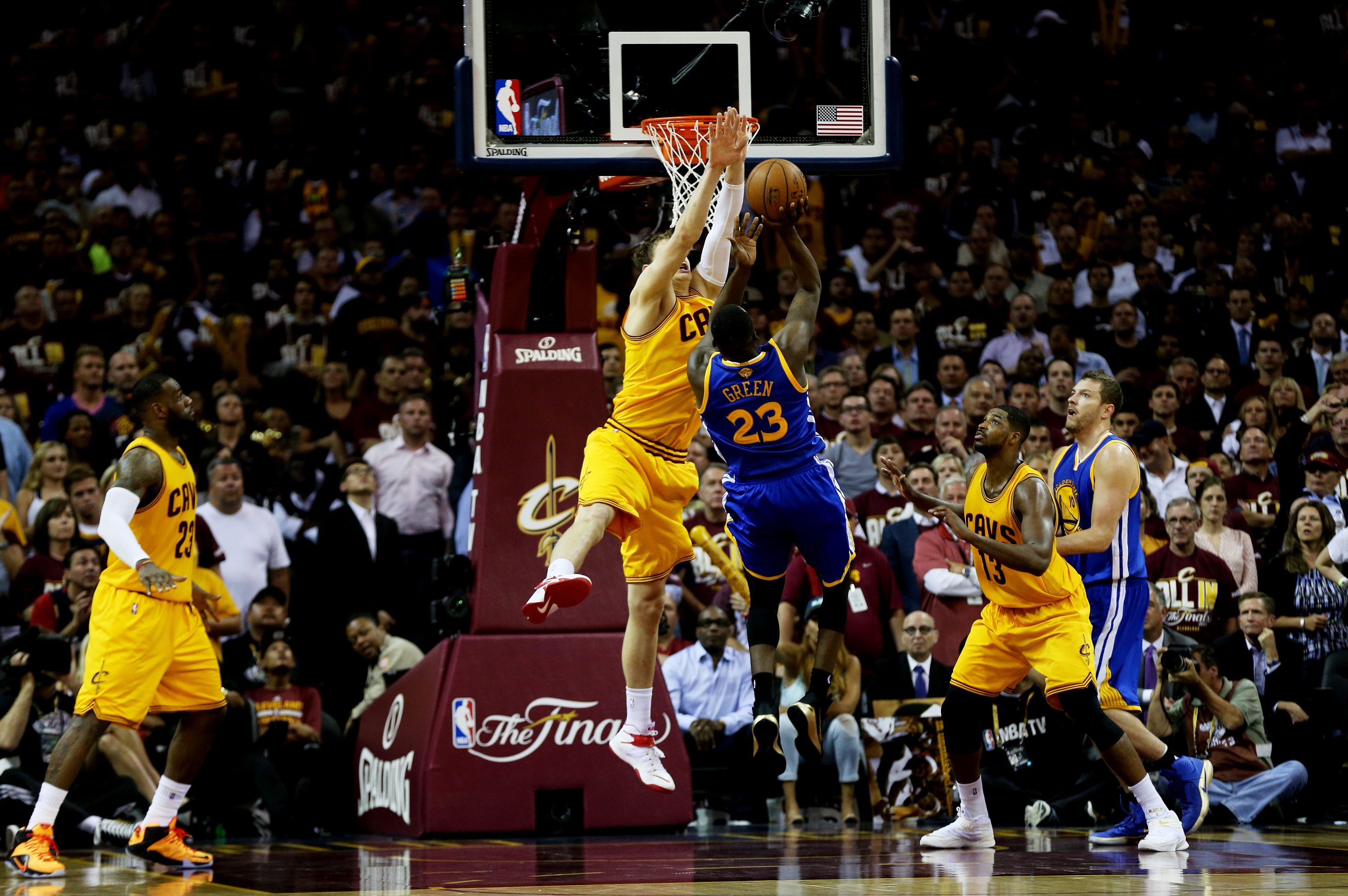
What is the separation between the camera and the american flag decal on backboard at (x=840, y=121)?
28.8ft

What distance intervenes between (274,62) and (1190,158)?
35.0 ft

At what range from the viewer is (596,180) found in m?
9.45

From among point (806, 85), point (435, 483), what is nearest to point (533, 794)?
point (435, 483)

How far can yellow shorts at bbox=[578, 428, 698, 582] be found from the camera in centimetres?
807

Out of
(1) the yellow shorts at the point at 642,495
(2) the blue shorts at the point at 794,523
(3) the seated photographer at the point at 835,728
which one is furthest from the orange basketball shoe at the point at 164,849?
(3) the seated photographer at the point at 835,728

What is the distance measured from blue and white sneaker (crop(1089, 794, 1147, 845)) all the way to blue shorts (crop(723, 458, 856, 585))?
7.85 ft

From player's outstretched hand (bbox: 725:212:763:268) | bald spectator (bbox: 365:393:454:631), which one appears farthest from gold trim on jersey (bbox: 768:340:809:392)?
bald spectator (bbox: 365:393:454:631)

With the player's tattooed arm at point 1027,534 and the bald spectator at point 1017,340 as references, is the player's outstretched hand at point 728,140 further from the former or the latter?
the bald spectator at point 1017,340

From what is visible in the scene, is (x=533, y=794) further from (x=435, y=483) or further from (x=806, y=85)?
(x=806, y=85)

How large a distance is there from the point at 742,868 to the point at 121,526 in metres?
3.60

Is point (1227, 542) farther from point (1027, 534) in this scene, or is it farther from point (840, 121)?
point (840, 121)

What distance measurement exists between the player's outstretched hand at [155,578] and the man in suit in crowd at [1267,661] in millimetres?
6987

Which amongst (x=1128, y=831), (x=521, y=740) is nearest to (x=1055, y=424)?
(x=1128, y=831)

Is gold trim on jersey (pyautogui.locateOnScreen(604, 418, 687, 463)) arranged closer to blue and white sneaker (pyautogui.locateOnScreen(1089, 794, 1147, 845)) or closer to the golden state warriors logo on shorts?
the golden state warriors logo on shorts
